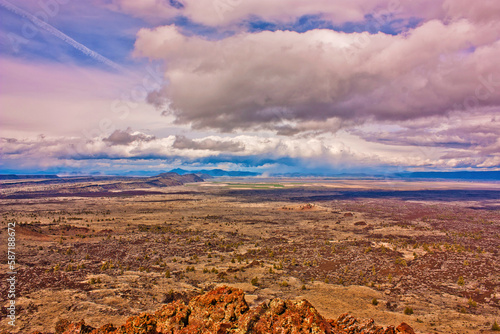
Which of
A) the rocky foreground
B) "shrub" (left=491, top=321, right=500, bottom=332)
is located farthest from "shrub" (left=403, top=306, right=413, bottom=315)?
the rocky foreground

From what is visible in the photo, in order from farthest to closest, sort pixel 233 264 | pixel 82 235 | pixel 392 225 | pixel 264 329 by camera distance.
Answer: pixel 392 225 < pixel 82 235 < pixel 233 264 < pixel 264 329

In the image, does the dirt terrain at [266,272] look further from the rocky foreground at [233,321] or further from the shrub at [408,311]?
the rocky foreground at [233,321]

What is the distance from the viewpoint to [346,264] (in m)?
31.6

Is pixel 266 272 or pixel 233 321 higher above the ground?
pixel 233 321

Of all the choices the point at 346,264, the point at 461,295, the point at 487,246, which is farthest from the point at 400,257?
the point at 487,246

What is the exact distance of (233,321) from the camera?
32.8ft

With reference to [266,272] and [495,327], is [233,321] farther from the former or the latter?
[266,272]

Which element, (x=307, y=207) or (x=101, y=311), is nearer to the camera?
(x=101, y=311)

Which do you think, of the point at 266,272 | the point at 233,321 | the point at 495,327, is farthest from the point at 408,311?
the point at 233,321

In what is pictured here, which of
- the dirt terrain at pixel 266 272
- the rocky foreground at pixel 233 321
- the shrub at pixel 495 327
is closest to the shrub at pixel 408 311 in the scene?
the dirt terrain at pixel 266 272

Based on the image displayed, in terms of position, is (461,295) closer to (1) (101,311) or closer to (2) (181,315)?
(2) (181,315)

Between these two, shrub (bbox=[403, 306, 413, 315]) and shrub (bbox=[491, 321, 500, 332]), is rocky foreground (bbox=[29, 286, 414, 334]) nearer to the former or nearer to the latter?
shrub (bbox=[403, 306, 413, 315])

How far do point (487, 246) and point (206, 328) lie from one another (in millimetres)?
49263

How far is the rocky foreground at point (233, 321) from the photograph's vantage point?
9320mm
